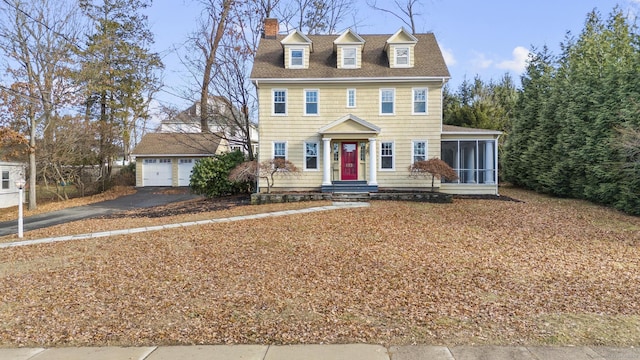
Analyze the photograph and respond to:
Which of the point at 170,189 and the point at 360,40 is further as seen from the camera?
the point at 170,189

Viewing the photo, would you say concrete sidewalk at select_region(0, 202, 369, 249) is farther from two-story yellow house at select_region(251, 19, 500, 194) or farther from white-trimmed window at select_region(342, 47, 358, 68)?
white-trimmed window at select_region(342, 47, 358, 68)

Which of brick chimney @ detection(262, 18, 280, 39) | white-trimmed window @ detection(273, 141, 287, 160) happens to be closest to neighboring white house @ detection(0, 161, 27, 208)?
white-trimmed window @ detection(273, 141, 287, 160)

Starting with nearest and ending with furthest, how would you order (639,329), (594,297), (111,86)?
(639,329) → (594,297) → (111,86)

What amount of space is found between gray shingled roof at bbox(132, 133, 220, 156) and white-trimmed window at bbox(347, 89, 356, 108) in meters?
14.0

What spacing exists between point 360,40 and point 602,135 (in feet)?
36.2

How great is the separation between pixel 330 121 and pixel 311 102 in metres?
1.30

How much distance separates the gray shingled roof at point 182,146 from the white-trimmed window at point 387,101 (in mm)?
15104

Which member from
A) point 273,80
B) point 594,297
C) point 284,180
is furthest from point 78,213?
point 594,297

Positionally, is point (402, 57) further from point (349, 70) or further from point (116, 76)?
point (116, 76)

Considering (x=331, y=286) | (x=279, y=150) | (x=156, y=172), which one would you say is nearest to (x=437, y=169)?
(x=279, y=150)

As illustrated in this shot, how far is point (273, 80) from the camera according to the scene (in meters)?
18.7

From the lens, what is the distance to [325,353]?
392 centimetres

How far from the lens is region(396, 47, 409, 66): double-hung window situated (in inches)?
758

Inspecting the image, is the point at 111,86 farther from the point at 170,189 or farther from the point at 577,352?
the point at 577,352
